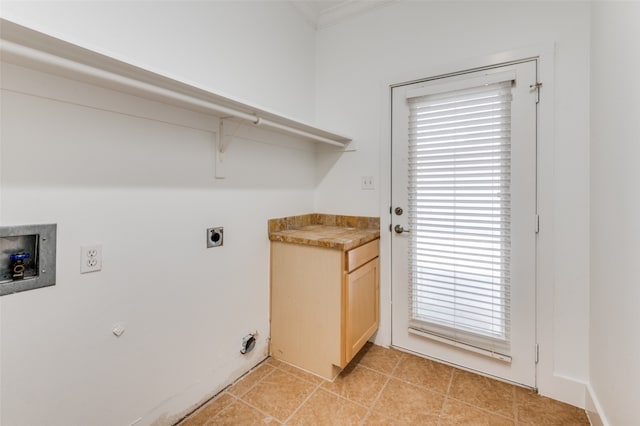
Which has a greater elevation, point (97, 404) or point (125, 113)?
point (125, 113)

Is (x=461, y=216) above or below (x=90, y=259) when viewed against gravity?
above

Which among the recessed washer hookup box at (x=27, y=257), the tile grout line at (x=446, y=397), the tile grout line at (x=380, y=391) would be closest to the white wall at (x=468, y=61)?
the tile grout line at (x=380, y=391)

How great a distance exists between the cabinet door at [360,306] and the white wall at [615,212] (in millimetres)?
1222

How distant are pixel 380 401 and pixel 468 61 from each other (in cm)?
218

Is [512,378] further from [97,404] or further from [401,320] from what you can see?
[97,404]

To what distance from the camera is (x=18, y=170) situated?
0.98m

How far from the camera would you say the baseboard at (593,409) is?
135 centimetres

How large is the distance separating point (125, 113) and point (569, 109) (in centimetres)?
230

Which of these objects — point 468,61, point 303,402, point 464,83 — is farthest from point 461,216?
point 303,402

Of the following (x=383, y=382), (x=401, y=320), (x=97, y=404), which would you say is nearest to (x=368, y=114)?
(x=401, y=320)

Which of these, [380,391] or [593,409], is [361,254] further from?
[593,409]

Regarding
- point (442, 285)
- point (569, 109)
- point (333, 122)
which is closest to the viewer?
point (569, 109)

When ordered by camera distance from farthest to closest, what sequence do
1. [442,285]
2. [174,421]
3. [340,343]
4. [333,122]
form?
[333,122], [442,285], [340,343], [174,421]

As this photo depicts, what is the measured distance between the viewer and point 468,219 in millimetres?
1846
